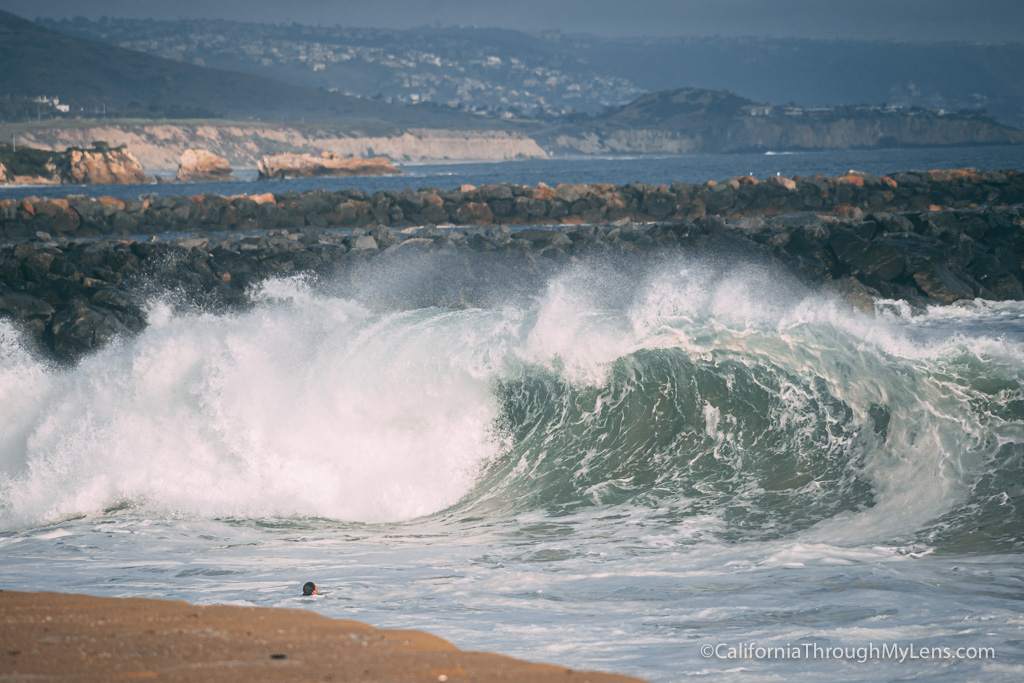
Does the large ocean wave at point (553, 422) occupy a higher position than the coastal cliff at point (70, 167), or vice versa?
the coastal cliff at point (70, 167)

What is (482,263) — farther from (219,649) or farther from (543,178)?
Answer: (543,178)

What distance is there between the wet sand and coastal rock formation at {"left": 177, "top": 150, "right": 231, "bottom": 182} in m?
93.8

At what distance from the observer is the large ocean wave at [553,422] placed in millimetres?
7547

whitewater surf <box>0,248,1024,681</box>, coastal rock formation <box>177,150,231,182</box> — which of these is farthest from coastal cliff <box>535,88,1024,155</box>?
whitewater surf <box>0,248,1024,681</box>

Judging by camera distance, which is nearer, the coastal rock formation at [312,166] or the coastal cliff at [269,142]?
the coastal rock formation at [312,166]

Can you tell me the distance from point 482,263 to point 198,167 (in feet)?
269

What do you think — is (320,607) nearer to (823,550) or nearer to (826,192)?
(823,550)

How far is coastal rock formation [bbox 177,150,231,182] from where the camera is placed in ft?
302

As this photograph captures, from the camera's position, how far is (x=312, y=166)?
312 ft

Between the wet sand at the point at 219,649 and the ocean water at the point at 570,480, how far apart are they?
392 mm

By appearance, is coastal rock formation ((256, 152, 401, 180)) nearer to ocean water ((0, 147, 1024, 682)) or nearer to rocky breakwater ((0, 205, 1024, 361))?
rocky breakwater ((0, 205, 1024, 361))

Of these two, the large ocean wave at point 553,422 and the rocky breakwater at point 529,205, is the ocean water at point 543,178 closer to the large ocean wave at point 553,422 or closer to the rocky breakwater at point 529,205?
the rocky breakwater at point 529,205

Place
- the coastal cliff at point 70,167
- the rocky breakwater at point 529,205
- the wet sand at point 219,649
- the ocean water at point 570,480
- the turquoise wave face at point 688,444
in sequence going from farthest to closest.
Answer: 1. the coastal cliff at point 70,167
2. the rocky breakwater at point 529,205
3. the turquoise wave face at point 688,444
4. the ocean water at point 570,480
5. the wet sand at point 219,649

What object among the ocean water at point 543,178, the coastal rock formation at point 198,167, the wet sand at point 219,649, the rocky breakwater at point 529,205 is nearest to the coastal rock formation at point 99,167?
the ocean water at point 543,178
